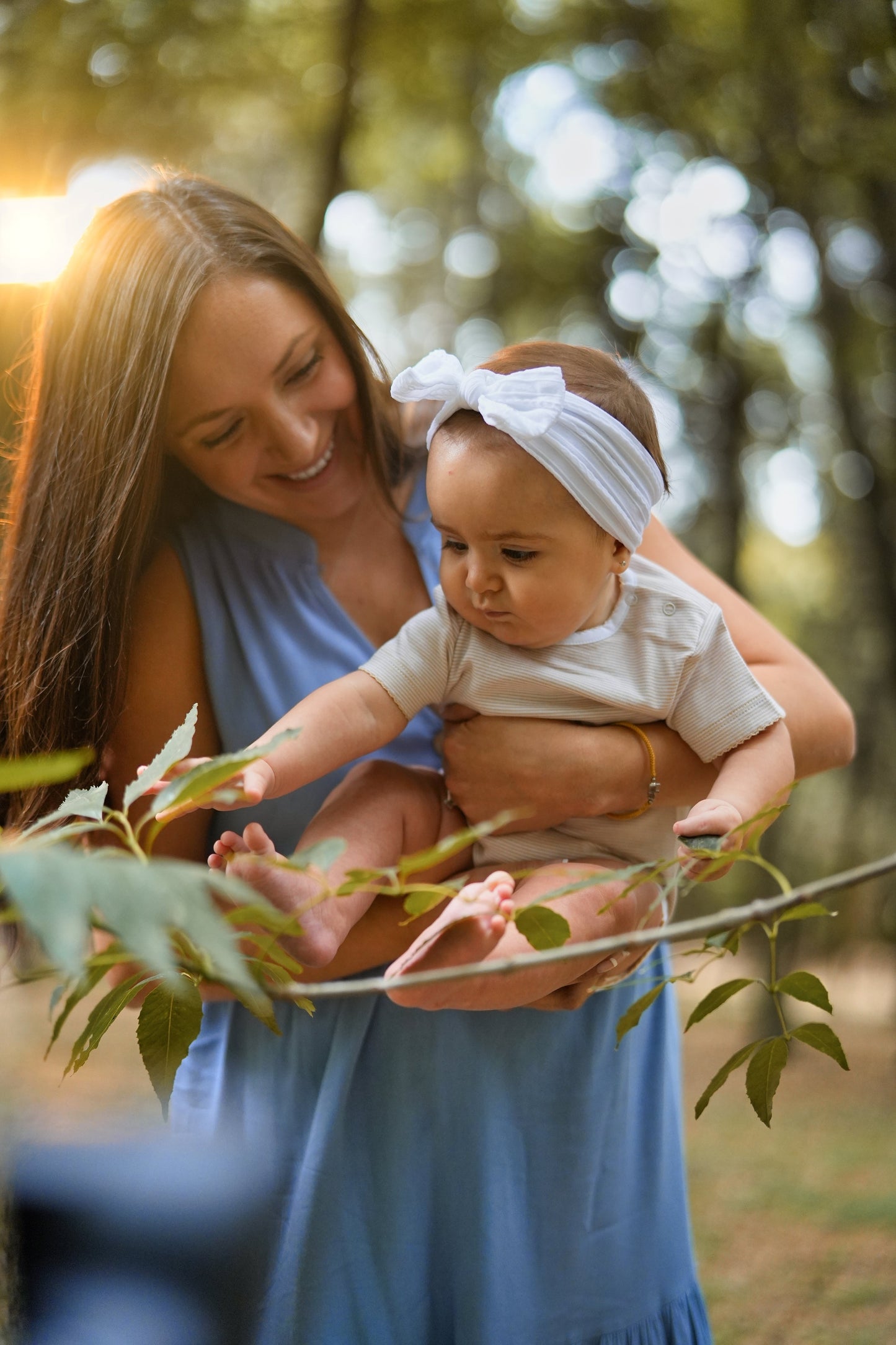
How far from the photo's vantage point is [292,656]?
164cm

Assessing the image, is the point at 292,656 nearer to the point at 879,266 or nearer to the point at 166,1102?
the point at 166,1102

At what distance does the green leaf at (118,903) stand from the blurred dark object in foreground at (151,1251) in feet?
3.60

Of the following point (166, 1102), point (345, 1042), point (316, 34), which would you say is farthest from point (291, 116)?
point (166, 1102)

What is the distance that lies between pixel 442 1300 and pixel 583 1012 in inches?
16.2

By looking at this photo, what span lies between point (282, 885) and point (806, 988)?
21.4 inches

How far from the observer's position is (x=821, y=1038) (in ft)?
2.91

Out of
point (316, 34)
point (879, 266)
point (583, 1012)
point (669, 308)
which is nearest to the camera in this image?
point (583, 1012)

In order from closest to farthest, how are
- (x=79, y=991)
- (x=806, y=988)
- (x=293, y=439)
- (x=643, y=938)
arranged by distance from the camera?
(x=643, y=938) → (x=79, y=991) → (x=806, y=988) → (x=293, y=439)

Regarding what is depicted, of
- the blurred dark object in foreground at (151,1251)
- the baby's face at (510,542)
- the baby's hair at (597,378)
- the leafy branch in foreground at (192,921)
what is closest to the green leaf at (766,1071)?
the leafy branch in foreground at (192,921)

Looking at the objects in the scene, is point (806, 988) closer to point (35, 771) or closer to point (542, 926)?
point (542, 926)

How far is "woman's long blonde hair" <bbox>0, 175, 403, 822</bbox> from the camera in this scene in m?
1.44

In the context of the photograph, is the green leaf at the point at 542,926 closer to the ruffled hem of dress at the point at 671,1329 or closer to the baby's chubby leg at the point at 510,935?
the baby's chubby leg at the point at 510,935

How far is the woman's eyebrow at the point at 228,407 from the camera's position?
1484 millimetres

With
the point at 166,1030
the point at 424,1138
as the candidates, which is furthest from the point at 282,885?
the point at 424,1138
